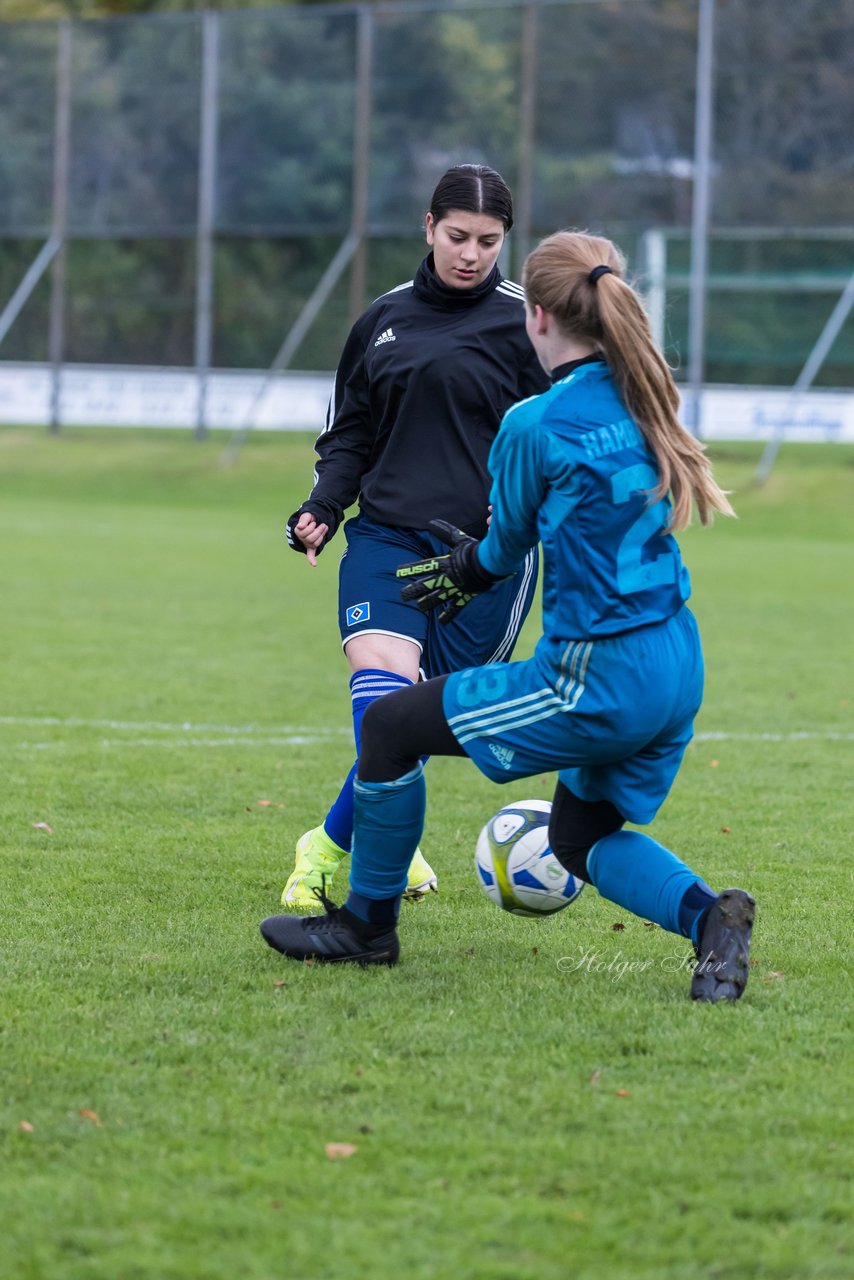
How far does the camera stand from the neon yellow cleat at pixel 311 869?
4863mm

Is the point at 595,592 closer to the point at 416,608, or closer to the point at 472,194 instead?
the point at 416,608

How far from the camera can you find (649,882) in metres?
4.01

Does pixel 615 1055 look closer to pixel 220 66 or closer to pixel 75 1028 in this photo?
pixel 75 1028

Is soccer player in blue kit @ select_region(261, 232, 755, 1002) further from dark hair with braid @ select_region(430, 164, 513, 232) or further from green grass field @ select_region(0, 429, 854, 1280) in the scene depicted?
dark hair with braid @ select_region(430, 164, 513, 232)

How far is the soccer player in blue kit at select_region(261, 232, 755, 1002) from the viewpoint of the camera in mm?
3689

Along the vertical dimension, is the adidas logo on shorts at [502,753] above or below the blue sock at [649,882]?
above

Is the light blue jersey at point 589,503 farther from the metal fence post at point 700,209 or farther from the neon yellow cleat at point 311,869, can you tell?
the metal fence post at point 700,209

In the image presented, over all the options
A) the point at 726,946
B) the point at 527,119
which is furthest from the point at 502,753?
the point at 527,119

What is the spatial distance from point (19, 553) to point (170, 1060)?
13.4 metres

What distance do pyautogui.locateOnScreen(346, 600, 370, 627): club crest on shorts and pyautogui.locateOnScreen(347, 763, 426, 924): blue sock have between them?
2.37 ft

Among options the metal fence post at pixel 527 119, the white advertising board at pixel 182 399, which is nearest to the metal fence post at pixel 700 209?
the white advertising board at pixel 182 399

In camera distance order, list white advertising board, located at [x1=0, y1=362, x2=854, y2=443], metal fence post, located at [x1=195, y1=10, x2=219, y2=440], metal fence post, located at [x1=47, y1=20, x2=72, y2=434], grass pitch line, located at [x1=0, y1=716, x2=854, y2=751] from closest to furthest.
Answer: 1. grass pitch line, located at [x1=0, y1=716, x2=854, y2=751]
2. white advertising board, located at [x1=0, y1=362, x2=854, y2=443]
3. metal fence post, located at [x1=195, y1=10, x2=219, y2=440]
4. metal fence post, located at [x1=47, y1=20, x2=72, y2=434]

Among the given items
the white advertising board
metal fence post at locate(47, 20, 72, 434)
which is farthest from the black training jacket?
metal fence post at locate(47, 20, 72, 434)

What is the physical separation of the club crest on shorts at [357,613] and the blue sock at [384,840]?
0.72 meters
